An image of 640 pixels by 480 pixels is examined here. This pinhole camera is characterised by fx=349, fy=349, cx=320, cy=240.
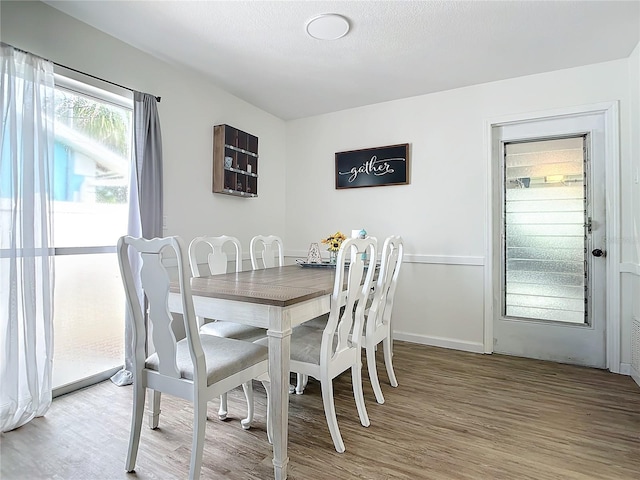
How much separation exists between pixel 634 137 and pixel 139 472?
3.83m

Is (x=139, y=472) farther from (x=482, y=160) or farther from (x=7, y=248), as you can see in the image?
(x=482, y=160)

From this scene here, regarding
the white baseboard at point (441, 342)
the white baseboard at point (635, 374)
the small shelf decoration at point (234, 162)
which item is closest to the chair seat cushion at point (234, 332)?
the small shelf decoration at point (234, 162)

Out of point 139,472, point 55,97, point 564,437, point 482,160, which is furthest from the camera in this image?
point 482,160

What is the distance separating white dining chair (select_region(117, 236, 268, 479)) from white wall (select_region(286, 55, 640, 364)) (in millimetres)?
2285

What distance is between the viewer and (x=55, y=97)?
2242mm

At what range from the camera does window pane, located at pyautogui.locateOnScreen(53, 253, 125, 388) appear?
2326 millimetres

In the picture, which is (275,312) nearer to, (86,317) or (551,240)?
(86,317)

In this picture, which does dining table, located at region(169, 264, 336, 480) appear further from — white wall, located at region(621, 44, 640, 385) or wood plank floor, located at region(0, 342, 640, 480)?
white wall, located at region(621, 44, 640, 385)

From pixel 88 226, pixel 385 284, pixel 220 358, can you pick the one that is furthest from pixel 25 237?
pixel 385 284

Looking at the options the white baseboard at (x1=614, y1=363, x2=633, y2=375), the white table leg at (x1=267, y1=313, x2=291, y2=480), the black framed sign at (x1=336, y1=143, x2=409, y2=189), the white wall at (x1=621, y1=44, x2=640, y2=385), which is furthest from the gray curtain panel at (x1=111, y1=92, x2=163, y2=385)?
the white baseboard at (x1=614, y1=363, x2=633, y2=375)

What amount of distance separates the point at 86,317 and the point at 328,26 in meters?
2.61

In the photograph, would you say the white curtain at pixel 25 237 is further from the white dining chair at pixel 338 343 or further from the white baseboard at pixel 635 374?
the white baseboard at pixel 635 374

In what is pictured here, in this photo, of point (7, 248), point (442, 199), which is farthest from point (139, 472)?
point (442, 199)

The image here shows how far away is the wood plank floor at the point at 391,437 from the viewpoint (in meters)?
1.57
